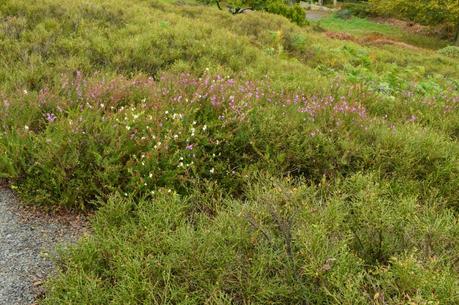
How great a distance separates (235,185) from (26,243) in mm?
2057

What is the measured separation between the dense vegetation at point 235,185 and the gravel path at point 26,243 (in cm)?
16

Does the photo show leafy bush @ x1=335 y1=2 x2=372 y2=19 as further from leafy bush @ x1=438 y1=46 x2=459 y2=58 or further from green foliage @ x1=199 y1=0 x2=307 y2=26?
green foliage @ x1=199 y1=0 x2=307 y2=26

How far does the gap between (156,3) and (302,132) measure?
13.2 metres

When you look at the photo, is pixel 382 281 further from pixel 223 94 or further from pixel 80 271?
pixel 223 94

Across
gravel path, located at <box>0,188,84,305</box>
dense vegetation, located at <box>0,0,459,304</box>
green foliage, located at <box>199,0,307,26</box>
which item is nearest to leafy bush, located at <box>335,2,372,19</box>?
green foliage, located at <box>199,0,307,26</box>

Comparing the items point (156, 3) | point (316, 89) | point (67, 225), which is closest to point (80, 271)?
point (67, 225)

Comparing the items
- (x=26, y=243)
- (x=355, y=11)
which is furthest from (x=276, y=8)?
(x=355, y=11)

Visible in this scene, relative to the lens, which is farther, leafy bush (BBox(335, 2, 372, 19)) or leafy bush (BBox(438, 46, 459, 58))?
leafy bush (BBox(335, 2, 372, 19))

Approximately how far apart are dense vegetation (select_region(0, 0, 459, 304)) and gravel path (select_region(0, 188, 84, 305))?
164 mm

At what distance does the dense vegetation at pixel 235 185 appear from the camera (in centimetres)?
307

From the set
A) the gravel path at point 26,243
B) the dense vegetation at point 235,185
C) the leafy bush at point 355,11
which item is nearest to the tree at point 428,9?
the leafy bush at point 355,11

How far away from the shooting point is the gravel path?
10.7ft

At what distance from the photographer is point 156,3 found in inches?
655

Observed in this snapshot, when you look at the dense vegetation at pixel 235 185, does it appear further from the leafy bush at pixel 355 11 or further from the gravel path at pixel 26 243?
the leafy bush at pixel 355 11
